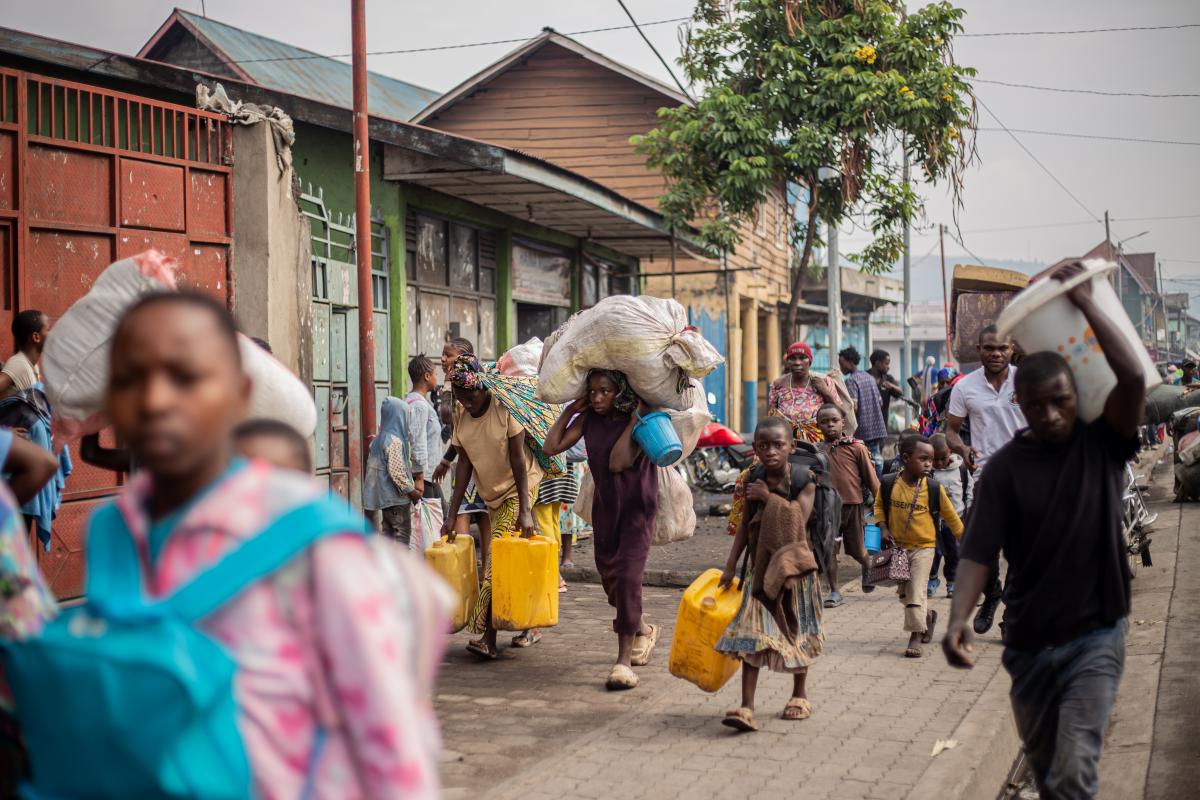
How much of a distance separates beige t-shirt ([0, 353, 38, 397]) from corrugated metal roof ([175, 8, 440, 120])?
12.1m

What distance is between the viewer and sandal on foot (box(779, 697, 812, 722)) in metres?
6.11

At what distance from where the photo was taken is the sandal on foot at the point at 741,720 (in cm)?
587

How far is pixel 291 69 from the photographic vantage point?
806 inches

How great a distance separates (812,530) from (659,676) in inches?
49.1

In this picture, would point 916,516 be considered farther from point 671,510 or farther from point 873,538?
point 671,510

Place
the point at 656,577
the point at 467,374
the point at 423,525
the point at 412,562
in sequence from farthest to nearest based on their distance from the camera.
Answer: the point at 656,577, the point at 423,525, the point at 467,374, the point at 412,562

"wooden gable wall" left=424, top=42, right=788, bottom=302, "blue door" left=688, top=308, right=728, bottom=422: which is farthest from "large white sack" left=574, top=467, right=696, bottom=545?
"blue door" left=688, top=308, right=728, bottom=422

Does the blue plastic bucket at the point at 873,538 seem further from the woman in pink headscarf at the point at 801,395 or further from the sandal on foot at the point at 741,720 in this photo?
the sandal on foot at the point at 741,720

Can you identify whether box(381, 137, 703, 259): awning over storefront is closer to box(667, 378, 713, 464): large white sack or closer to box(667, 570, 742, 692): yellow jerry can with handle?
box(667, 378, 713, 464): large white sack

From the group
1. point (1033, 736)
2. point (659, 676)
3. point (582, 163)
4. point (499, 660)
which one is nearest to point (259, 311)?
point (499, 660)

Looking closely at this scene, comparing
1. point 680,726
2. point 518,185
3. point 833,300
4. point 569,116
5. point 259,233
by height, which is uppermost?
point 569,116

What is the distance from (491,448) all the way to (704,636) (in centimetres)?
248

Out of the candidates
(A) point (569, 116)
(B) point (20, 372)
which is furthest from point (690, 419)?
(A) point (569, 116)

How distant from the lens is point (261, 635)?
1833 millimetres
